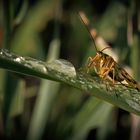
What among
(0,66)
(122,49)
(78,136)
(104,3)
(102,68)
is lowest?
(78,136)

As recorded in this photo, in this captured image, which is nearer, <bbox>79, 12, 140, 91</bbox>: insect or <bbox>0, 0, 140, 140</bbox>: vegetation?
<bbox>79, 12, 140, 91</bbox>: insect

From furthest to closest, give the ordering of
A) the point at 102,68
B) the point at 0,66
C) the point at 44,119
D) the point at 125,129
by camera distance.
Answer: the point at 125,129, the point at 44,119, the point at 102,68, the point at 0,66

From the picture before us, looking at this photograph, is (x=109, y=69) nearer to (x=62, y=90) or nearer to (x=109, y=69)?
(x=109, y=69)

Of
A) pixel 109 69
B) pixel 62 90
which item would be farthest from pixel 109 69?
pixel 62 90

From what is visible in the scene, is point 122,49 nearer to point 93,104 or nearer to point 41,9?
point 93,104

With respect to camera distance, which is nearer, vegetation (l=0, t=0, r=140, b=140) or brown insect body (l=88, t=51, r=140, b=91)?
brown insect body (l=88, t=51, r=140, b=91)

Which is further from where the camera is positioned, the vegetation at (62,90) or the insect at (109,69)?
the vegetation at (62,90)

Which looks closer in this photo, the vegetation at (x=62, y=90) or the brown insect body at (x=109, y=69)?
the brown insect body at (x=109, y=69)

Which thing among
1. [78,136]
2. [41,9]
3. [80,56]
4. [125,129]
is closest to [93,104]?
[78,136]

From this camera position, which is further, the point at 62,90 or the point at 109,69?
the point at 62,90

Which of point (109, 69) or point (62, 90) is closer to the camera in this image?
point (109, 69)

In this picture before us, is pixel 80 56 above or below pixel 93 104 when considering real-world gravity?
above
